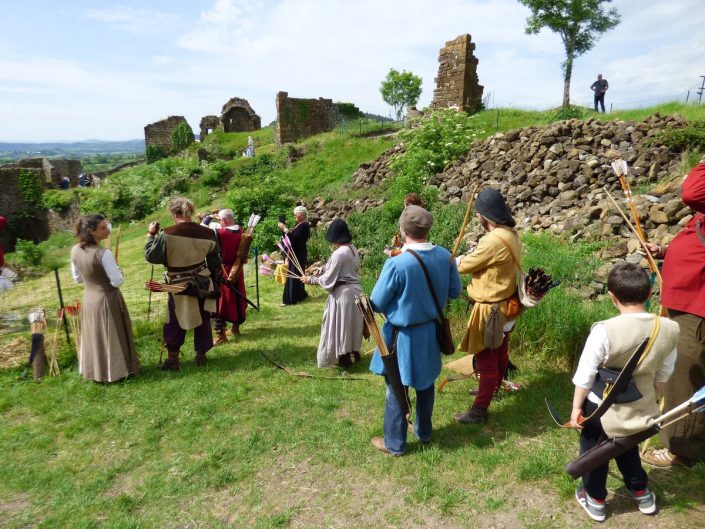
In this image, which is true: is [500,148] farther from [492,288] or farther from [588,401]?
[588,401]

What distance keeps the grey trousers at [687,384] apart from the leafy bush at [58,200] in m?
30.0

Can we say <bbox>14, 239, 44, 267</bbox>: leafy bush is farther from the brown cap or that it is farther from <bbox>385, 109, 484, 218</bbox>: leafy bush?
the brown cap

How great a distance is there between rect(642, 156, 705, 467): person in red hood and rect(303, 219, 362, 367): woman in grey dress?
9.21 ft

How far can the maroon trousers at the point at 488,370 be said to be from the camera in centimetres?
377

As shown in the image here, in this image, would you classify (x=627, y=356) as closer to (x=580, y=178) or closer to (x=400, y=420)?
(x=400, y=420)

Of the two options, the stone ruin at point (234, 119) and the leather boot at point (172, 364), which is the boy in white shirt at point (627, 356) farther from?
the stone ruin at point (234, 119)

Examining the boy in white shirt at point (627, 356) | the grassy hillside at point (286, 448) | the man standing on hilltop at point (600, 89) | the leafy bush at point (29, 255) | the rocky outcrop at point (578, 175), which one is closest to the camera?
the boy in white shirt at point (627, 356)

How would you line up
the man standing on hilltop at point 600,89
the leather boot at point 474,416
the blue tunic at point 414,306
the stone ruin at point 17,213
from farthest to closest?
the stone ruin at point 17,213 → the man standing on hilltop at point 600,89 → the leather boot at point 474,416 → the blue tunic at point 414,306

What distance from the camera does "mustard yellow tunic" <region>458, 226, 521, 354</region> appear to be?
11.7 feet

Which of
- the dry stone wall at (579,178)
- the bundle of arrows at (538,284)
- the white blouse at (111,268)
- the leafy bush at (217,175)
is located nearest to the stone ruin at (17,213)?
the leafy bush at (217,175)

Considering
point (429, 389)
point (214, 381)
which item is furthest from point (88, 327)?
point (429, 389)

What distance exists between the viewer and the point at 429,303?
3.29 m

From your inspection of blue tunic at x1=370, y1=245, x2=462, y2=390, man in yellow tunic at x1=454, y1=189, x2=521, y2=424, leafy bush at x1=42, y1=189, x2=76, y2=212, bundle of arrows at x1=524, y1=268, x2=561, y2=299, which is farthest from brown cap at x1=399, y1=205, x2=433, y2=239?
leafy bush at x1=42, y1=189, x2=76, y2=212

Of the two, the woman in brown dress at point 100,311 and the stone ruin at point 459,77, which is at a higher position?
the stone ruin at point 459,77
